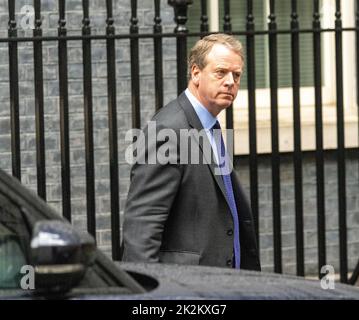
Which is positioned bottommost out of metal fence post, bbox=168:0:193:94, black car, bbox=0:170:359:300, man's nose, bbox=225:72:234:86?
black car, bbox=0:170:359:300

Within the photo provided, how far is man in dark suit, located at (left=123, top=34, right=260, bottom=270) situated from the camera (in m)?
6.29

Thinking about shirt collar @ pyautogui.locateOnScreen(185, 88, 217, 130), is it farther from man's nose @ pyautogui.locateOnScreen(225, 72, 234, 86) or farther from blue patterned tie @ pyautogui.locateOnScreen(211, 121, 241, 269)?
man's nose @ pyautogui.locateOnScreen(225, 72, 234, 86)

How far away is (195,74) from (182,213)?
600mm

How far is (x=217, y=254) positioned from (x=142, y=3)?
142 inches

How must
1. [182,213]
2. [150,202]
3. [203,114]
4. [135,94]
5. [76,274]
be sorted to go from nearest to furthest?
[76,274], [150,202], [182,213], [203,114], [135,94]

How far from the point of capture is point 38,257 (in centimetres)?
427

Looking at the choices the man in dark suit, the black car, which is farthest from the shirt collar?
the black car

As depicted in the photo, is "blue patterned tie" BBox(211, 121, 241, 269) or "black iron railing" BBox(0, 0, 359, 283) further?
"black iron railing" BBox(0, 0, 359, 283)

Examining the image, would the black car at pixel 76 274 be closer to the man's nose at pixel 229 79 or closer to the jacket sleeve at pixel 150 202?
the jacket sleeve at pixel 150 202

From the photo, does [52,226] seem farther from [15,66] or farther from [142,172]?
[15,66]

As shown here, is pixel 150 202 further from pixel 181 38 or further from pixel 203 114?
pixel 181 38

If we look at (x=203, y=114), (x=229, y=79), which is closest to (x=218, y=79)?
(x=229, y=79)

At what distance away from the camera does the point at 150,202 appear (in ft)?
20.6
